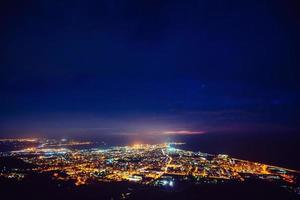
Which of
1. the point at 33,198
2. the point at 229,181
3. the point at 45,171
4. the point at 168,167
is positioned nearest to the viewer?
the point at 33,198

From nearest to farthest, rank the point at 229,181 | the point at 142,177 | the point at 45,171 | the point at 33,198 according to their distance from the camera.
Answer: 1. the point at 33,198
2. the point at 229,181
3. the point at 142,177
4. the point at 45,171

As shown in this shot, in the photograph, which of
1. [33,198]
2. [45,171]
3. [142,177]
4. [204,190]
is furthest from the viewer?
[45,171]

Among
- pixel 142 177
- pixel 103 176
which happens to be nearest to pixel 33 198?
pixel 103 176

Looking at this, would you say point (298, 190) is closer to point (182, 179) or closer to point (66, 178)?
point (182, 179)

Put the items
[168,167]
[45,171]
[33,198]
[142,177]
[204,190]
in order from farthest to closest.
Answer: [168,167]
[45,171]
[142,177]
[204,190]
[33,198]

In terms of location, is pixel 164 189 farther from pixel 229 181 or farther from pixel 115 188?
pixel 229 181

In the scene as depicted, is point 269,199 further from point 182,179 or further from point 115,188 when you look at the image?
point 115,188

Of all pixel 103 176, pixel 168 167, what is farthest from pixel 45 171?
pixel 168 167

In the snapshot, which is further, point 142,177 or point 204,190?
point 142,177
